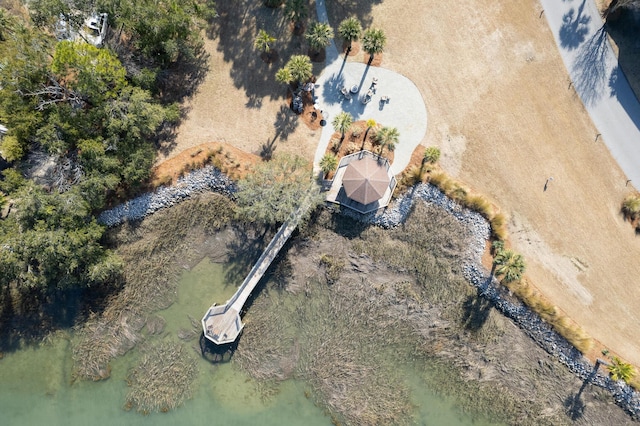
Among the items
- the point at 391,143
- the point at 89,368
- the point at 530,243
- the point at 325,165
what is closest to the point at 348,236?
the point at 325,165

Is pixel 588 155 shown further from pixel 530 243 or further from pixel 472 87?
pixel 472 87

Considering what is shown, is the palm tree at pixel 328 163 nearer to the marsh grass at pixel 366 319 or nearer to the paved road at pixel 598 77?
the marsh grass at pixel 366 319

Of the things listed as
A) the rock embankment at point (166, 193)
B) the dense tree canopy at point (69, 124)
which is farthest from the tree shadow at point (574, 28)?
the rock embankment at point (166, 193)

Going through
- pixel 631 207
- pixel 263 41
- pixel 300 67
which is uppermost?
pixel 263 41

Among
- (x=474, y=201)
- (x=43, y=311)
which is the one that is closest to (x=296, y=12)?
(x=474, y=201)

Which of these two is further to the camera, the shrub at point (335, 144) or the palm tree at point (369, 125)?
the shrub at point (335, 144)

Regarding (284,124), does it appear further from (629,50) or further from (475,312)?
(629,50)

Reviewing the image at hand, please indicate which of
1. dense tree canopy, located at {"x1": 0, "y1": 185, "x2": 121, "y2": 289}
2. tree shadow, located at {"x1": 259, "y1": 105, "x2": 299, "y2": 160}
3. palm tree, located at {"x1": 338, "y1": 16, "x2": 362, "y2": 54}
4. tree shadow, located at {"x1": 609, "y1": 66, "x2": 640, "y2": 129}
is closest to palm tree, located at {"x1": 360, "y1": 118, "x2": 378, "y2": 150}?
tree shadow, located at {"x1": 259, "y1": 105, "x2": 299, "y2": 160}
